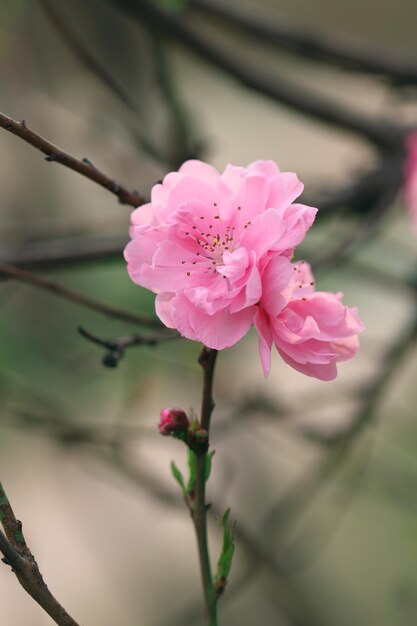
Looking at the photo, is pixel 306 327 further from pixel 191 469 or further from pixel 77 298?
pixel 77 298

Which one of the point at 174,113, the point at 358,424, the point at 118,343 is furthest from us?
the point at 358,424

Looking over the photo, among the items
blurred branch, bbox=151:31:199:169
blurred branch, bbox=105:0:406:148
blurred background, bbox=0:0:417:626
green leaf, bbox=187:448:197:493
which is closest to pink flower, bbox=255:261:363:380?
green leaf, bbox=187:448:197:493

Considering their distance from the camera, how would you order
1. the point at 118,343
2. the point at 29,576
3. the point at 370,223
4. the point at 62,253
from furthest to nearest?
the point at 370,223
the point at 62,253
the point at 118,343
the point at 29,576

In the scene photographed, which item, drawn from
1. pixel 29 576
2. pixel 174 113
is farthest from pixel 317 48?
pixel 29 576

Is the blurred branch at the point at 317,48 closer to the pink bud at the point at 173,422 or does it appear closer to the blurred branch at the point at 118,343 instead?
the blurred branch at the point at 118,343

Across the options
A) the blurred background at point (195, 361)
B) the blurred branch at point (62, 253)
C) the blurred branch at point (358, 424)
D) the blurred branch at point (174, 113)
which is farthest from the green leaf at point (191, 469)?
the blurred branch at point (358, 424)

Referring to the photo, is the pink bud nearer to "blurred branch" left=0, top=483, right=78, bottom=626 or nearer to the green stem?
the green stem

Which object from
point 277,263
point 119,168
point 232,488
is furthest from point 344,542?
point 277,263
